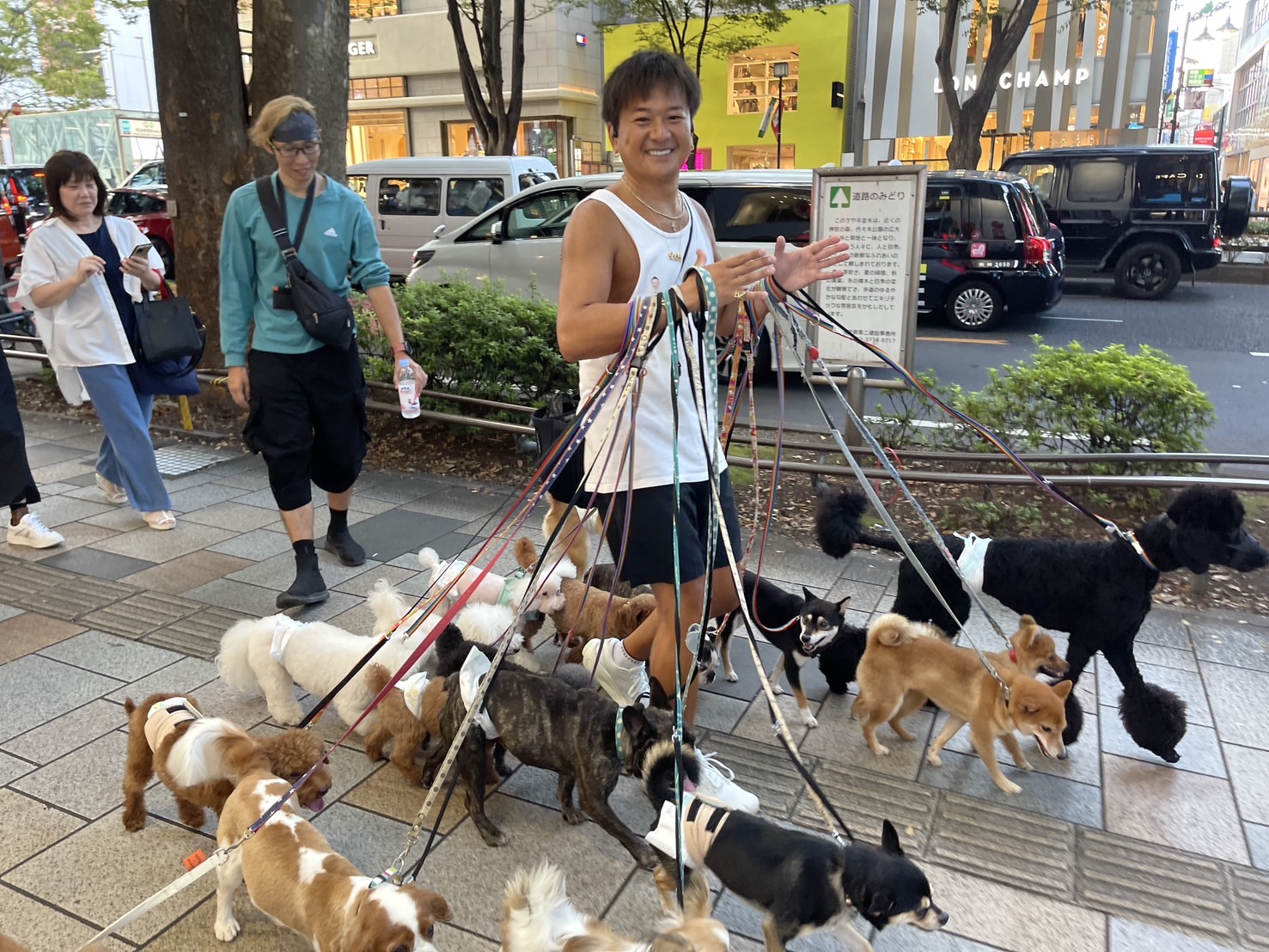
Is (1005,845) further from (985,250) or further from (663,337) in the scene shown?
(985,250)

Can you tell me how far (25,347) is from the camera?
379 inches

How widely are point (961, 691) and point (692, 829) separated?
47.9 inches

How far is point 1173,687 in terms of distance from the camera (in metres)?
3.32

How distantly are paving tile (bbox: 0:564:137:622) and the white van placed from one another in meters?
9.32

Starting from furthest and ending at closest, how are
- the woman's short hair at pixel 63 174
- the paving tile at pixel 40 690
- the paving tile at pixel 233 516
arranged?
the paving tile at pixel 233 516, the woman's short hair at pixel 63 174, the paving tile at pixel 40 690

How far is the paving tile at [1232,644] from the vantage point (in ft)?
11.5

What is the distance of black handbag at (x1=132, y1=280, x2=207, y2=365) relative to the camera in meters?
4.77

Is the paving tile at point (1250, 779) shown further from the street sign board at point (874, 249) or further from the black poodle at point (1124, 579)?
the street sign board at point (874, 249)

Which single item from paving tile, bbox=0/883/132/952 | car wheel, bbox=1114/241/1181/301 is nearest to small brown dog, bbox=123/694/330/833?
paving tile, bbox=0/883/132/952

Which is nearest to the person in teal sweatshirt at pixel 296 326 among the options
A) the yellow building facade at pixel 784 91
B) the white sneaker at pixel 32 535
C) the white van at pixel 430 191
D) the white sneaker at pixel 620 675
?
the white sneaker at pixel 32 535

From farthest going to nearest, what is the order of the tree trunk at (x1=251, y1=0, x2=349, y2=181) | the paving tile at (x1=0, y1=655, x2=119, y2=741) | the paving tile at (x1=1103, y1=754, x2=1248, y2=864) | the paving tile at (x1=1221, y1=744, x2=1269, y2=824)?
the tree trunk at (x1=251, y1=0, x2=349, y2=181) < the paving tile at (x1=0, y1=655, x2=119, y2=741) < the paving tile at (x1=1221, y1=744, x2=1269, y2=824) < the paving tile at (x1=1103, y1=754, x2=1248, y2=864)

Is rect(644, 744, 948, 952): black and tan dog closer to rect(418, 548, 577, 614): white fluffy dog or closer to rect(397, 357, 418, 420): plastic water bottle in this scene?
rect(418, 548, 577, 614): white fluffy dog

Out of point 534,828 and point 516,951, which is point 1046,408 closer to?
point 534,828

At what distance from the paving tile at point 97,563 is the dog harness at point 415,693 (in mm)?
2507
